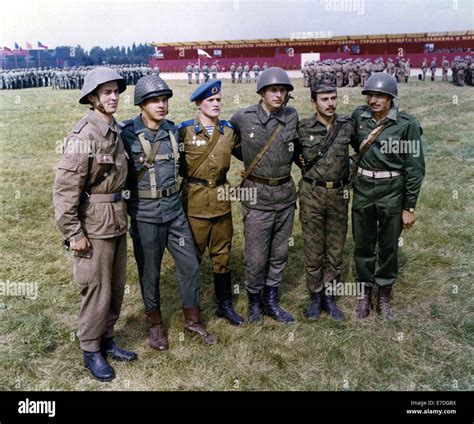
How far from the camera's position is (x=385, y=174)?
4.35 meters

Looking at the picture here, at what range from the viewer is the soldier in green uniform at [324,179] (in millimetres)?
4371

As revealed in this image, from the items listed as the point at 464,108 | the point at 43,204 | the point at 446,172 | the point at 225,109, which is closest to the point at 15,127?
the point at 225,109

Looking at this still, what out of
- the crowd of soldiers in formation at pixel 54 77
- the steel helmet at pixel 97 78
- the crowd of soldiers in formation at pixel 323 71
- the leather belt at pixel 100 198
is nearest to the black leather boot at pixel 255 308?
the leather belt at pixel 100 198

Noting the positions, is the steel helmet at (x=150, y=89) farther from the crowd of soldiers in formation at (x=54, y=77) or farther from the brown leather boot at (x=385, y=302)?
the crowd of soldiers in formation at (x=54, y=77)

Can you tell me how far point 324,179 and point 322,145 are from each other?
0.30 m

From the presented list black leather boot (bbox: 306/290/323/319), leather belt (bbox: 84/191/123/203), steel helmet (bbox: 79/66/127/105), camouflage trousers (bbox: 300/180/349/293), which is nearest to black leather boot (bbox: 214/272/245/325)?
black leather boot (bbox: 306/290/323/319)

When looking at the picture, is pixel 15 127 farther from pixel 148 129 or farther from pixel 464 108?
pixel 464 108

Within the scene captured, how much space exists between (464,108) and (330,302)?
15393mm

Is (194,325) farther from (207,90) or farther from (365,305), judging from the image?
(207,90)

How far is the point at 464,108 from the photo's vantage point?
57.9 ft

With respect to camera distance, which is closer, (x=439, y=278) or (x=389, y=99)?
(x=389, y=99)

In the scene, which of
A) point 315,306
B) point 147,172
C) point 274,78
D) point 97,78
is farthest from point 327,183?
point 97,78

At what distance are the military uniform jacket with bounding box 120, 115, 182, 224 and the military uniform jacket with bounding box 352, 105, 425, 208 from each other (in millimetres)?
1749

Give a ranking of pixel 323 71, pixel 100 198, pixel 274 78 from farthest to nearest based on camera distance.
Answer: pixel 323 71 → pixel 274 78 → pixel 100 198
